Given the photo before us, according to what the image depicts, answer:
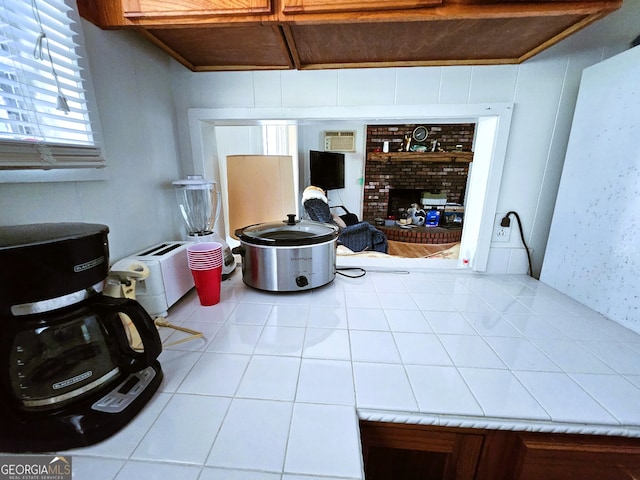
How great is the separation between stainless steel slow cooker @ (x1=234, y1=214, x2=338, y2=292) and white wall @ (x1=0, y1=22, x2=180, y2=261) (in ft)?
1.03

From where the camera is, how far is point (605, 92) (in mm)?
818

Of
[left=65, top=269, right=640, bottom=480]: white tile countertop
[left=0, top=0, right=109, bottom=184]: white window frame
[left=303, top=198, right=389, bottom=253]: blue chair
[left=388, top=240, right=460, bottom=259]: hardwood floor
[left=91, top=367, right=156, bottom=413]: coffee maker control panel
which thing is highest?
[left=0, top=0, right=109, bottom=184]: white window frame

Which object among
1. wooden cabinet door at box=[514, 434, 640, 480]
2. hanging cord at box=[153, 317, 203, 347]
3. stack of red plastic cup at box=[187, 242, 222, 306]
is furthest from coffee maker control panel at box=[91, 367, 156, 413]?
wooden cabinet door at box=[514, 434, 640, 480]

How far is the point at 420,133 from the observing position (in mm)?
4031

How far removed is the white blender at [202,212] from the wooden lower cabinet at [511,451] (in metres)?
0.76

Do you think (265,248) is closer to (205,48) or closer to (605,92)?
(205,48)

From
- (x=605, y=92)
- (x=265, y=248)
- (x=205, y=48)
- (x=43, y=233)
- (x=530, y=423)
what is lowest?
(x=530, y=423)

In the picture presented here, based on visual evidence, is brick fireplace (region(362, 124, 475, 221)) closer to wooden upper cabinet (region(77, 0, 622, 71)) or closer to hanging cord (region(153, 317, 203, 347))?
wooden upper cabinet (region(77, 0, 622, 71))

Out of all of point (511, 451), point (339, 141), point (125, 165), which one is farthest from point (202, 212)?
point (339, 141)

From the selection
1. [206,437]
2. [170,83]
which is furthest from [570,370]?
[170,83]

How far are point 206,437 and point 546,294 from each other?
1.13 meters

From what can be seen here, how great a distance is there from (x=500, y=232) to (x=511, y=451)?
805 mm

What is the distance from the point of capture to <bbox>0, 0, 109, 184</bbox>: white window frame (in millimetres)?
507

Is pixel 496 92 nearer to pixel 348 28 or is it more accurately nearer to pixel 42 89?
pixel 348 28
